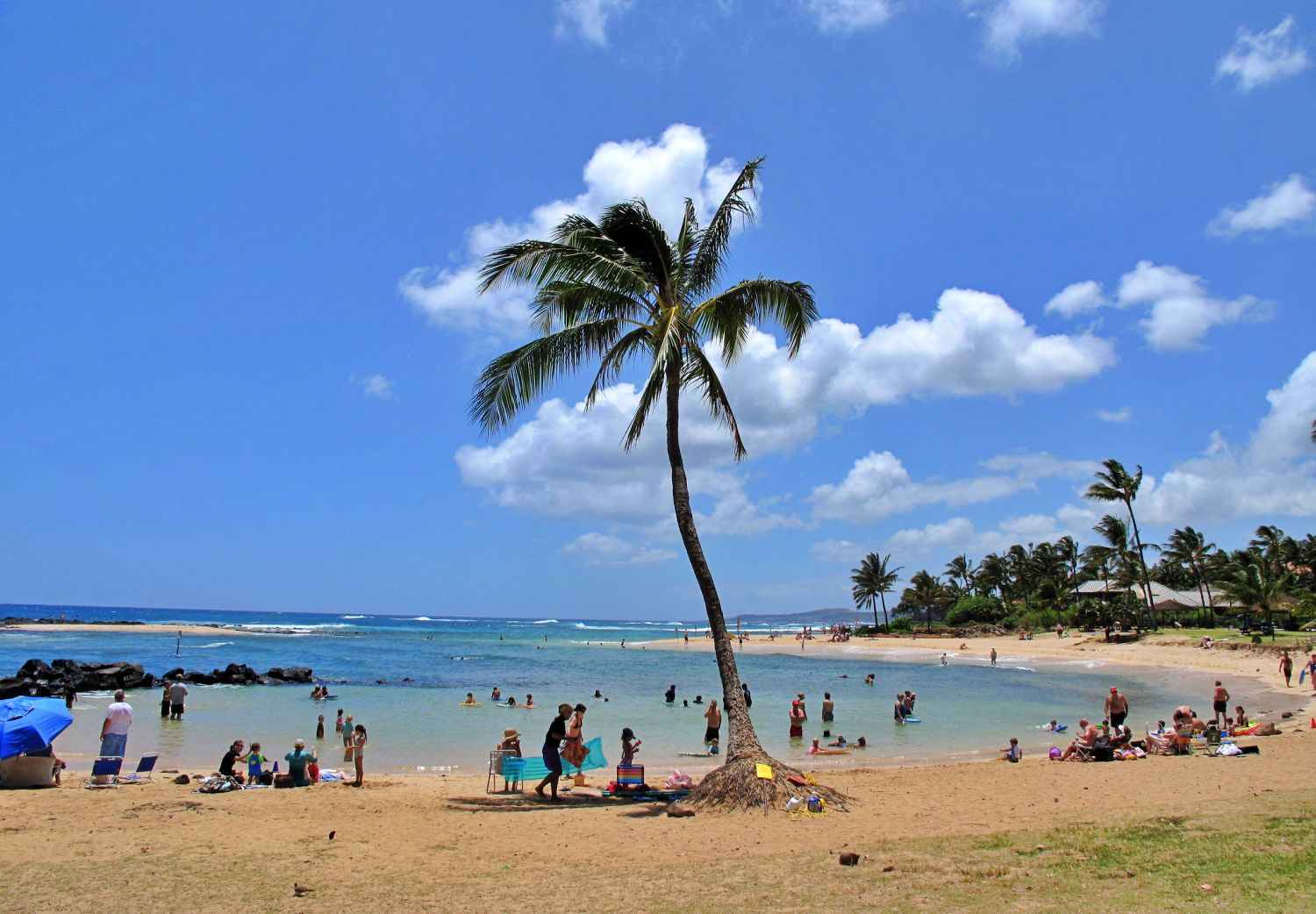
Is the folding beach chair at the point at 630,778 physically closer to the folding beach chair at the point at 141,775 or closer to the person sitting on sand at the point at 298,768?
the person sitting on sand at the point at 298,768

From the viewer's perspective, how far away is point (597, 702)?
98.5 ft

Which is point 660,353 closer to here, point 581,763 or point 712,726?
point 581,763

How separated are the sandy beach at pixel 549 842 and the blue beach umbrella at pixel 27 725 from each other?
2.55 feet

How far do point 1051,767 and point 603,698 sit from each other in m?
18.8

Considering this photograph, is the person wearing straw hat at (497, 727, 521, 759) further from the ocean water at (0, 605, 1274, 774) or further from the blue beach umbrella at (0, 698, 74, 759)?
the blue beach umbrella at (0, 698, 74, 759)

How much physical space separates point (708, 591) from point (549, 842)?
3.78 m

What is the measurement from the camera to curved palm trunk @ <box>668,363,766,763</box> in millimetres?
10969

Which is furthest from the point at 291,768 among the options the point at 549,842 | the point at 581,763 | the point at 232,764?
the point at 549,842

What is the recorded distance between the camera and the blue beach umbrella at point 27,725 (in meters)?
12.2

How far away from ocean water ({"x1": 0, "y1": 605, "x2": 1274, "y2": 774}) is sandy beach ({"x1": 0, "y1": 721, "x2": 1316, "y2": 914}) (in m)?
5.20

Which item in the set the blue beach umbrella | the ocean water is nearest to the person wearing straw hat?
the ocean water

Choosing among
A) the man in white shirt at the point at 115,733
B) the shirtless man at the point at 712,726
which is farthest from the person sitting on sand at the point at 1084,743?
the man in white shirt at the point at 115,733

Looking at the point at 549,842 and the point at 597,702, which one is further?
the point at 597,702

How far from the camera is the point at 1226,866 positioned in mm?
6562
